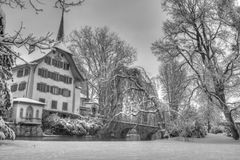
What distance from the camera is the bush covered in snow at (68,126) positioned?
30797mm

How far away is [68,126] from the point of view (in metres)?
31.0

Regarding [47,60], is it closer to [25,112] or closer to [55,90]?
[55,90]

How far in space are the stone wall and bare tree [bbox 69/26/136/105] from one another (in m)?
9.68

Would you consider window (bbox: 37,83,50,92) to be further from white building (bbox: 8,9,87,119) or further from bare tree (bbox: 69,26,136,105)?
bare tree (bbox: 69,26,136,105)

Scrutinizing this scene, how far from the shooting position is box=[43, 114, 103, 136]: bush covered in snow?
101 feet

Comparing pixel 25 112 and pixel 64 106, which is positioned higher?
pixel 64 106

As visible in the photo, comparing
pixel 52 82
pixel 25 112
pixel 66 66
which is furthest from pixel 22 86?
pixel 66 66

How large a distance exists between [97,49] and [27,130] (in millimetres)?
14793

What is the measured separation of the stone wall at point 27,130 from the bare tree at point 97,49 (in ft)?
31.8

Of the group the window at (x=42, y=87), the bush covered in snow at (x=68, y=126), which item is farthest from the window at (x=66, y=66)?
the bush covered in snow at (x=68, y=126)

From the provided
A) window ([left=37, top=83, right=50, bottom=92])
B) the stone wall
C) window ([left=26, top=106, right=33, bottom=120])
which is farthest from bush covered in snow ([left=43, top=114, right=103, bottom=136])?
window ([left=37, top=83, right=50, bottom=92])

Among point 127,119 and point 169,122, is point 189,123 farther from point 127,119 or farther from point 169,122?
point 127,119

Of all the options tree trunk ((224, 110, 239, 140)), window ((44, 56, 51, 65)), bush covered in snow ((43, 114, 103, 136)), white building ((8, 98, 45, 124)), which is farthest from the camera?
window ((44, 56, 51, 65))

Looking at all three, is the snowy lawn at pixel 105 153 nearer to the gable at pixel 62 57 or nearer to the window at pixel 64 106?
the gable at pixel 62 57
